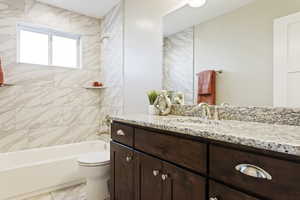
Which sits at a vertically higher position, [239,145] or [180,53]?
[180,53]

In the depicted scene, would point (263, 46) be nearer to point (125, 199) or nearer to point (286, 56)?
point (286, 56)

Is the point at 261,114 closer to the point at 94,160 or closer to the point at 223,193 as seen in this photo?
the point at 223,193

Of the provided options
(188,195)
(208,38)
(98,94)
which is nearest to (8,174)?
(98,94)

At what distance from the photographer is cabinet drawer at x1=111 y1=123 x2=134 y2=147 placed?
53.1 inches

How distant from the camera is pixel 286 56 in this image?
114 cm

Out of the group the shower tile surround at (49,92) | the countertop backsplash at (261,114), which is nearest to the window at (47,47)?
the shower tile surround at (49,92)

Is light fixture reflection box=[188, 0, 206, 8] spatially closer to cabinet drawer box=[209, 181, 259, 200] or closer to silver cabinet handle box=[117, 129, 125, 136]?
silver cabinet handle box=[117, 129, 125, 136]

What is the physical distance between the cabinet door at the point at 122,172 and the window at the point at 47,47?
2.12 metres

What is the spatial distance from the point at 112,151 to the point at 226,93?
112cm

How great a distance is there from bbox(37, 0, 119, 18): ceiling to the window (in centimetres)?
42

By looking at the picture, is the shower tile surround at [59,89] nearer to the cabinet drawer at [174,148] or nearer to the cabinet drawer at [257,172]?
the cabinet drawer at [174,148]

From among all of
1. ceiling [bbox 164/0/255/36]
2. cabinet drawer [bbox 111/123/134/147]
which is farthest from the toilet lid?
ceiling [bbox 164/0/255/36]

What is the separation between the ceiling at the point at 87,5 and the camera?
2.64 metres

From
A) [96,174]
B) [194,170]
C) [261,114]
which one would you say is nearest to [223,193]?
[194,170]
